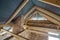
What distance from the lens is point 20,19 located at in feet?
9.95

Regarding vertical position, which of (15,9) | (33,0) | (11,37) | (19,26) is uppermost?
(33,0)

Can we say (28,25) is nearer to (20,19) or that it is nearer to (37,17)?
(37,17)

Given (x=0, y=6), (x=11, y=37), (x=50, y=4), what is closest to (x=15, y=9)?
(x=0, y=6)

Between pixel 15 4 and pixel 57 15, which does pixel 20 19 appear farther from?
pixel 57 15

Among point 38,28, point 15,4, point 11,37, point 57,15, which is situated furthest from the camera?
point 38,28

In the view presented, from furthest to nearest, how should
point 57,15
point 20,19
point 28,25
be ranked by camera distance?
point 28,25 → point 20,19 → point 57,15

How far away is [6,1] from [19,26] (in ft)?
3.70

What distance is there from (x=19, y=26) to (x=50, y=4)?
1118 millimetres

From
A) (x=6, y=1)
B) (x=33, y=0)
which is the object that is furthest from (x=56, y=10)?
(x=6, y=1)

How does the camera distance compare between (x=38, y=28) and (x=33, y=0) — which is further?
(x=38, y=28)

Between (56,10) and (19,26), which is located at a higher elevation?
(56,10)

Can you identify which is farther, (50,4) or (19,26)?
(19,26)

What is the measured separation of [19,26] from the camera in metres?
3.07

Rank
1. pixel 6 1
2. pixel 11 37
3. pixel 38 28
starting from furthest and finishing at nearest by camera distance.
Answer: pixel 38 28, pixel 11 37, pixel 6 1
